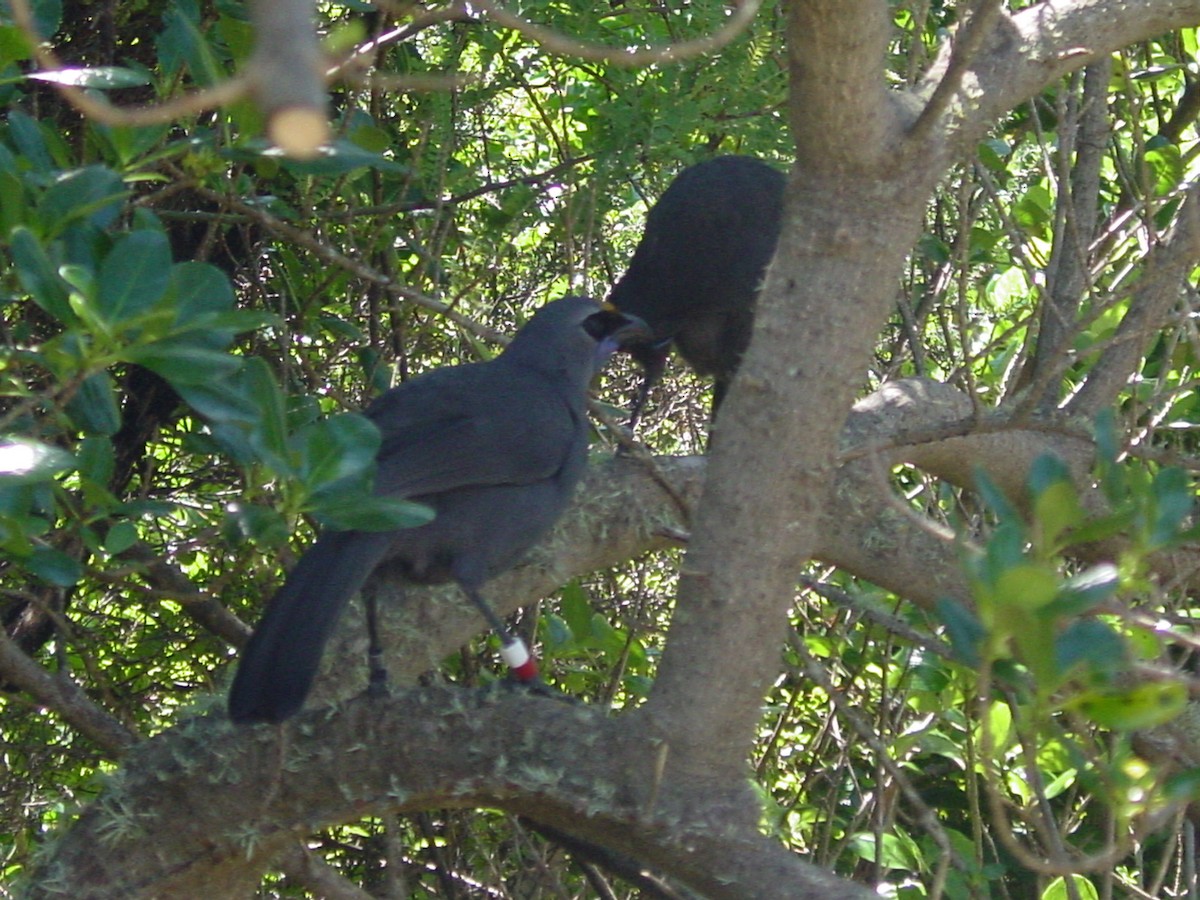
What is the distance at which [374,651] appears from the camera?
8.95ft

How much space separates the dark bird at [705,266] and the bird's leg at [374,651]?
1714 millimetres

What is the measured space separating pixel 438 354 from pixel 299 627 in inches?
78.8

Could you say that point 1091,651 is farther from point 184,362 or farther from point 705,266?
point 705,266

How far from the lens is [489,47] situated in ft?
11.0

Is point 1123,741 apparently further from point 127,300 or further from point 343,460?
point 127,300

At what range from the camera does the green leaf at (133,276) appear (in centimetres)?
164

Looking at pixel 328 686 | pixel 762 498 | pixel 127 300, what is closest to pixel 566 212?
pixel 328 686

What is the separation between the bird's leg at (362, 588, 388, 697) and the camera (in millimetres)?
2628

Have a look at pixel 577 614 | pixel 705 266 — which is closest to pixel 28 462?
pixel 577 614

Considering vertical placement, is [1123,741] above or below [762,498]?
below

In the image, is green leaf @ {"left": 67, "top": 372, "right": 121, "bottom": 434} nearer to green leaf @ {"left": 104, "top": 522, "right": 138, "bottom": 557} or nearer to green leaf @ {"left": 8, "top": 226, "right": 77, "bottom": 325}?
green leaf @ {"left": 104, "top": 522, "right": 138, "bottom": 557}

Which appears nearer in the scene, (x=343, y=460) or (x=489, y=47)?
(x=343, y=460)

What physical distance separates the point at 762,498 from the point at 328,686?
1.15m

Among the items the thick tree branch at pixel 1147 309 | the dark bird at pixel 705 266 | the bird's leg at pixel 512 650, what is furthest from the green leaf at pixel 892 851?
the dark bird at pixel 705 266
